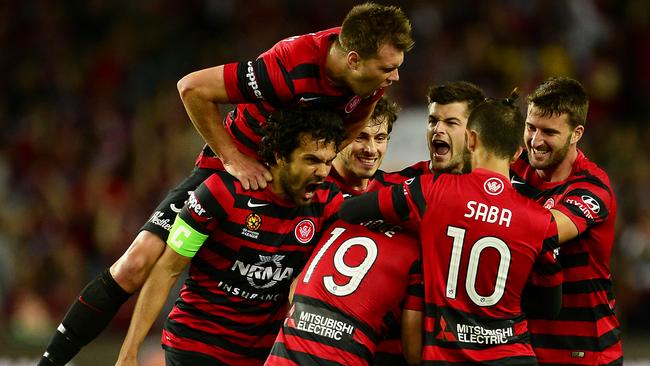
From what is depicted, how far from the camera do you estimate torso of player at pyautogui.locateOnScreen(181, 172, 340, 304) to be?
4887 mm

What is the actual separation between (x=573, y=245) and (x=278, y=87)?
1.61 m

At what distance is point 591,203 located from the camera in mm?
4805

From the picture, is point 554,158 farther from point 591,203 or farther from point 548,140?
point 591,203

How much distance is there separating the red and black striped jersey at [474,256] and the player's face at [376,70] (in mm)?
660

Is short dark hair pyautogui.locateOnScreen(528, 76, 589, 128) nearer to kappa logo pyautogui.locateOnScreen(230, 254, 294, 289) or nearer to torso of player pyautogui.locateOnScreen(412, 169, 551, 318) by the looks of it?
torso of player pyautogui.locateOnScreen(412, 169, 551, 318)

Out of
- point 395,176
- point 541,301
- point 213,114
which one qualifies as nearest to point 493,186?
point 541,301

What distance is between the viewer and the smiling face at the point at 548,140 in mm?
5008

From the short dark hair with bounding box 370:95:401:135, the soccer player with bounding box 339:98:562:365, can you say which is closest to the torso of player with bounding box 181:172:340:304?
the soccer player with bounding box 339:98:562:365

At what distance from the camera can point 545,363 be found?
16.7 ft

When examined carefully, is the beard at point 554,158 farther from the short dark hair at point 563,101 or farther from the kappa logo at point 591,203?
the kappa logo at point 591,203

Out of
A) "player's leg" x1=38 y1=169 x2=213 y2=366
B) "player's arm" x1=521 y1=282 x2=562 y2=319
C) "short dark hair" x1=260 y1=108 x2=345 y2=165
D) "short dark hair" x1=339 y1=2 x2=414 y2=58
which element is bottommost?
"player's leg" x1=38 y1=169 x2=213 y2=366

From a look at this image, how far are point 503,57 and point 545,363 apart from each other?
6560 mm

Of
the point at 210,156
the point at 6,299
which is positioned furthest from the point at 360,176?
the point at 6,299

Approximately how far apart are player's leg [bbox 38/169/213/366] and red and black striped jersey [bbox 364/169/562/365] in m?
1.25
